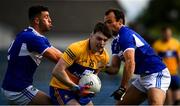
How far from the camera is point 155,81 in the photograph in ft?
36.8

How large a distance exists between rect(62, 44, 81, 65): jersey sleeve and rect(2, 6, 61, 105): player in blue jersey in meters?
0.27

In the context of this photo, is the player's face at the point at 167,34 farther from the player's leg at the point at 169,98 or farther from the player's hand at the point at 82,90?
the player's hand at the point at 82,90

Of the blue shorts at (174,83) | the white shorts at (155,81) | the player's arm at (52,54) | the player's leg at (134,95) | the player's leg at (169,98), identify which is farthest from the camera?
the blue shorts at (174,83)

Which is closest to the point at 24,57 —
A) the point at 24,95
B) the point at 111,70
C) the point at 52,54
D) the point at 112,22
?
the point at 52,54

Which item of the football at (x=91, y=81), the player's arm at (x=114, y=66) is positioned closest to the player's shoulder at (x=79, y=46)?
the football at (x=91, y=81)

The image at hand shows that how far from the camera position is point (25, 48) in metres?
10.6

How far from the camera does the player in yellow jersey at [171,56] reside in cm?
1673

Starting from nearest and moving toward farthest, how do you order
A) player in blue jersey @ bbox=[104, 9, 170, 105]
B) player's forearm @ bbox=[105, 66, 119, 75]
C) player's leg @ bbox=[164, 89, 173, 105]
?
player in blue jersey @ bbox=[104, 9, 170, 105], player's forearm @ bbox=[105, 66, 119, 75], player's leg @ bbox=[164, 89, 173, 105]

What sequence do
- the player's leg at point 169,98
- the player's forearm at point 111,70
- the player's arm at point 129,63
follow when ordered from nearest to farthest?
1. the player's arm at point 129,63
2. the player's forearm at point 111,70
3. the player's leg at point 169,98

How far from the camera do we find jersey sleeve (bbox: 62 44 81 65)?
1020 cm

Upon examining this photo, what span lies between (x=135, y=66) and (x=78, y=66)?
48.4 inches

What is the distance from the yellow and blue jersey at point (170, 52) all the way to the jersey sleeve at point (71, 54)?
6.72 m

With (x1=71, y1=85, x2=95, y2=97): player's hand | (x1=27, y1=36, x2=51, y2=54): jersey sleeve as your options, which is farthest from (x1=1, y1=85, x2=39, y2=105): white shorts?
(x1=71, y1=85, x2=95, y2=97): player's hand

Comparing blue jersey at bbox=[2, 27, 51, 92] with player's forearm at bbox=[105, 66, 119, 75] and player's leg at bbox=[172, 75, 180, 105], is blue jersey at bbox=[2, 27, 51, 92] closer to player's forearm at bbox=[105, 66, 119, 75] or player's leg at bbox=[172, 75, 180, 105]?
player's forearm at bbox=[105, 66, 119, 75]
